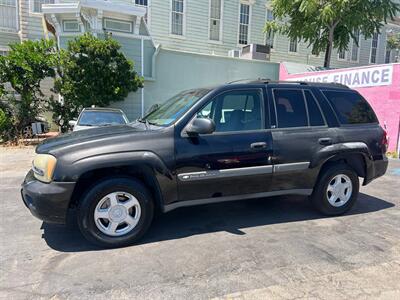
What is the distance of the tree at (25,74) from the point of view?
36.6ft

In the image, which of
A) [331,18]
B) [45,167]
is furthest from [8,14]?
[45,167]

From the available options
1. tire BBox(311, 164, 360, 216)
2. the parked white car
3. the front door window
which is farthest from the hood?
the parked white car

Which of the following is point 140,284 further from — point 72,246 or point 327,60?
point 327,60

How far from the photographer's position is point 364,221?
4.57 m

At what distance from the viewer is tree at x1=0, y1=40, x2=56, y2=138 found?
36.6 ft

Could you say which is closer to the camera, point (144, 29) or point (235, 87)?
point (235, 87)

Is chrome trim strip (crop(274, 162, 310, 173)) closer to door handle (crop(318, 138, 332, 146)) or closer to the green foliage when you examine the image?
door handle (crop(318, 138, 332, 146))

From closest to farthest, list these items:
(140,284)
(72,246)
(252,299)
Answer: (252,299) < (140,284) < (72,246)

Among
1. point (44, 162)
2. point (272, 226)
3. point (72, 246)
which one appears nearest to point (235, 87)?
point (272, 226)

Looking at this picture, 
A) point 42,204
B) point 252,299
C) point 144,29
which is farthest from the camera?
point 144,29

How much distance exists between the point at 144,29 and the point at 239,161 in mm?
12183

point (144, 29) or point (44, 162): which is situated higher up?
point (144, 29)

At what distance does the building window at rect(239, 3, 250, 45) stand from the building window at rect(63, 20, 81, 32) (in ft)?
33.4

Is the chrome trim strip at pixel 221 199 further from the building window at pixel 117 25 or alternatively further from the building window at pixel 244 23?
the building window at pixel 244 23
